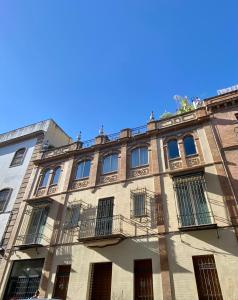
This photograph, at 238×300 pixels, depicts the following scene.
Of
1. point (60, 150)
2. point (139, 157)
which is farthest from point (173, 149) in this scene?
point (60, 150)

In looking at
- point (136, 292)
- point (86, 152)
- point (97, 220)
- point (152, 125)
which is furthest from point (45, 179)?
point (136, 292)

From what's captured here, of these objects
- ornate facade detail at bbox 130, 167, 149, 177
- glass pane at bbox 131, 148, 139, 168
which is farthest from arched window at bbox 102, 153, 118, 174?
ornate facade detail at bbox 130, 167, 149, 177

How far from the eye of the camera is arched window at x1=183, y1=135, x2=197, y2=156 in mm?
13795

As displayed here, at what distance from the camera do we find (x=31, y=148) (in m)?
20.5

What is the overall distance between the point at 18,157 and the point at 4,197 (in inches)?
155

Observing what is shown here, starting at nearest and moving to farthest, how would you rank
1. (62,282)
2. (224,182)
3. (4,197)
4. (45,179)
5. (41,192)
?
(224,182) → (62,282) → (41,192) → (45,179) → (4,197)

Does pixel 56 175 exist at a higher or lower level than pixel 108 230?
higher

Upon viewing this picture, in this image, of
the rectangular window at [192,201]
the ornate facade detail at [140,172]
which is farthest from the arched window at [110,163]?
the rectangular window at [192,201]

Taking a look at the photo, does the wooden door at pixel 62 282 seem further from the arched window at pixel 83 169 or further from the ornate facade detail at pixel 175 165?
the ornate facade detail at pixel 175 165

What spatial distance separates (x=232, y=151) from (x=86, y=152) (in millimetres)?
9764

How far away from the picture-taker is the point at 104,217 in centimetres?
1358

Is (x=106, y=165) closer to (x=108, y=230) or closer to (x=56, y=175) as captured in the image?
(x=56, y=175)

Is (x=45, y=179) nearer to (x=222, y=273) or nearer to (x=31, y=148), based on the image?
(x=31, y=148)

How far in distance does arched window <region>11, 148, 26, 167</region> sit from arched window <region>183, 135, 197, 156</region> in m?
13.6
